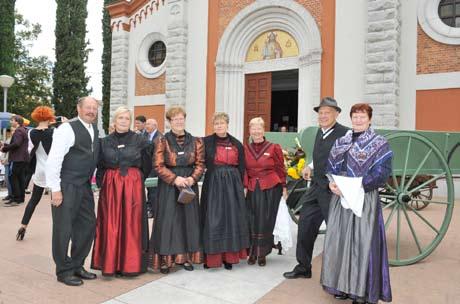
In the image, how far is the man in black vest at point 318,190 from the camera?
3955 millimetres

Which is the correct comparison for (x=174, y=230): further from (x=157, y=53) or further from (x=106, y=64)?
(x=106, y=64)

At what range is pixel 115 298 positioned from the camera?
11.7ft

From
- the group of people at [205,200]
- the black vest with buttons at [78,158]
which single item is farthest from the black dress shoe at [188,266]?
the black vest with buttons at [78,158]

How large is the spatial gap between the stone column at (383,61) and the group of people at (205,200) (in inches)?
273

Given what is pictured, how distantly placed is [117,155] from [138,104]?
12.6 m

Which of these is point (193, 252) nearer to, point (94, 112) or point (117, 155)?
point (117, 155)

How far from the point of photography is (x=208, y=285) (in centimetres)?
393

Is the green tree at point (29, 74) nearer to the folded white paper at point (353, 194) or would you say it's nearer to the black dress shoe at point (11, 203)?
the black dress shoe at point (11, 203)

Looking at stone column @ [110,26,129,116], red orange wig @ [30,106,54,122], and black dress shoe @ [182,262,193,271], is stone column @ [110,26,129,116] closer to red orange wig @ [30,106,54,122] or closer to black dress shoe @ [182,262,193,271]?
red orange wig @ [30,106,54,122]

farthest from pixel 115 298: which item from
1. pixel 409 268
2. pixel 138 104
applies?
pixel 138 104

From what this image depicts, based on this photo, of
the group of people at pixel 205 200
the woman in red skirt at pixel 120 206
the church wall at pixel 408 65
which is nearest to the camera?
the group of people at pixel 205 200

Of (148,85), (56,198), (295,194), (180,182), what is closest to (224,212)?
(180,182)

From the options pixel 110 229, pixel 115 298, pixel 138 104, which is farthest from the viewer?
pixel 138 104

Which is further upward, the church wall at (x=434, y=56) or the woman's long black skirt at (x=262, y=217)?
the church wall at (x=434, y=56)
